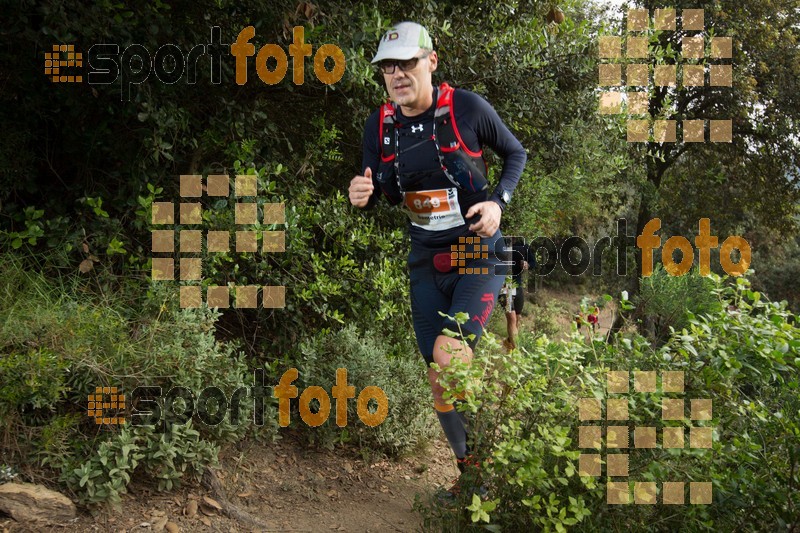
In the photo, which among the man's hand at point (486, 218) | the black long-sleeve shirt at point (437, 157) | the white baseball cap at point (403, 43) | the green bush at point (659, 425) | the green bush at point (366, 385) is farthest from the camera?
the green bush at point (366, 385)

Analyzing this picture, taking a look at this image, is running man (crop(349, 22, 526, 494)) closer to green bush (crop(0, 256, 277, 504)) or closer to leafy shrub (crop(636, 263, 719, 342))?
green bush (crop(0, 256, 277, 504))

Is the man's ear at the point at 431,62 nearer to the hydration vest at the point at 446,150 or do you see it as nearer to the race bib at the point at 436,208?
the hydration vest at the point at 446,150

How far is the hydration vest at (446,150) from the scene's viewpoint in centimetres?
369

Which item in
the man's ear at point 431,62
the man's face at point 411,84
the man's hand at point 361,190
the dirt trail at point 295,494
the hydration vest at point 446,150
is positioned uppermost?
the man's ear at point 431,62

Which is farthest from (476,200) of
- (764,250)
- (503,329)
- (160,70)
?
(764,250)

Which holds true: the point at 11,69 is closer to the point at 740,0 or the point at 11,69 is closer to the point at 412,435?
the point at 412,435

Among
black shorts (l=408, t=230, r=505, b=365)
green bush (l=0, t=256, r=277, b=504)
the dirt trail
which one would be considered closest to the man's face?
black shorts (l=408, t=230, r=505, b=365)

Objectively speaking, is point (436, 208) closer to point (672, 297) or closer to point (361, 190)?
point (361, 190)

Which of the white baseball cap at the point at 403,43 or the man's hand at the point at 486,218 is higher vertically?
the white baseball cap at the point at 403,43

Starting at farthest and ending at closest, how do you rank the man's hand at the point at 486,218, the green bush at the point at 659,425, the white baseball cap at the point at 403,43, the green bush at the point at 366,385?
the green bush at the point at 366,385
the white baseball cap at the point at 403,43
the man's hand at the point at 486,218
the green bush at the point at 659,425

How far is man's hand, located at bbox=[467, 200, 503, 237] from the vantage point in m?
3.47

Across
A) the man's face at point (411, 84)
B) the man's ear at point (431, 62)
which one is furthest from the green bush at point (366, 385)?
the man's ear at point (431, 62)

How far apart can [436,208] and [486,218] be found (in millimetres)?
444

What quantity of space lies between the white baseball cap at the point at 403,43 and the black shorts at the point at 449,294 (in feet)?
3.69
